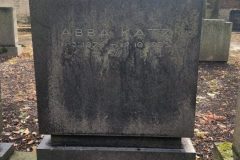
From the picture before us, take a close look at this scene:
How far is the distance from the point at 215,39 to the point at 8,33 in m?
5.69

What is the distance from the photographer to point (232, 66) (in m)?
8.34

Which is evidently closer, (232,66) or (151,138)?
(151,138)

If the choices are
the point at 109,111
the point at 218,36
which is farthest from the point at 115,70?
the point at 218,36

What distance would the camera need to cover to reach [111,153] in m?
2.64

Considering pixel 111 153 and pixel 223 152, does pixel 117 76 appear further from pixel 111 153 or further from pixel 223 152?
pixel 223 152

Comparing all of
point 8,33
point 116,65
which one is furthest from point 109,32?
point 8,33

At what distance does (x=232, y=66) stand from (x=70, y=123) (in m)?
6.66

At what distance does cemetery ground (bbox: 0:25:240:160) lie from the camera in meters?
3.93

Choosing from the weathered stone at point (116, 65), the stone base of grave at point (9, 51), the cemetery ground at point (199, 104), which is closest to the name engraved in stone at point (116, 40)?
the weathered stone at point (116, 65)

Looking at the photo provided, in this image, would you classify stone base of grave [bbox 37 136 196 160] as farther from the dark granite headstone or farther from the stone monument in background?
the dark granite headstone

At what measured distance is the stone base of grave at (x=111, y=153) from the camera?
2.61 meters

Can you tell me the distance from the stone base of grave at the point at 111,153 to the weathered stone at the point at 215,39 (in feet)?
20.3

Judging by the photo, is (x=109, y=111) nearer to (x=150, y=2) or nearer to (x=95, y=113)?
(x=95, y=113)

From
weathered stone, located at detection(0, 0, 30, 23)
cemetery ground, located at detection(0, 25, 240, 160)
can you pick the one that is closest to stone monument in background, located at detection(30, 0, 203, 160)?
cemetery ground, located at detection(0, 25, 240, 160)
